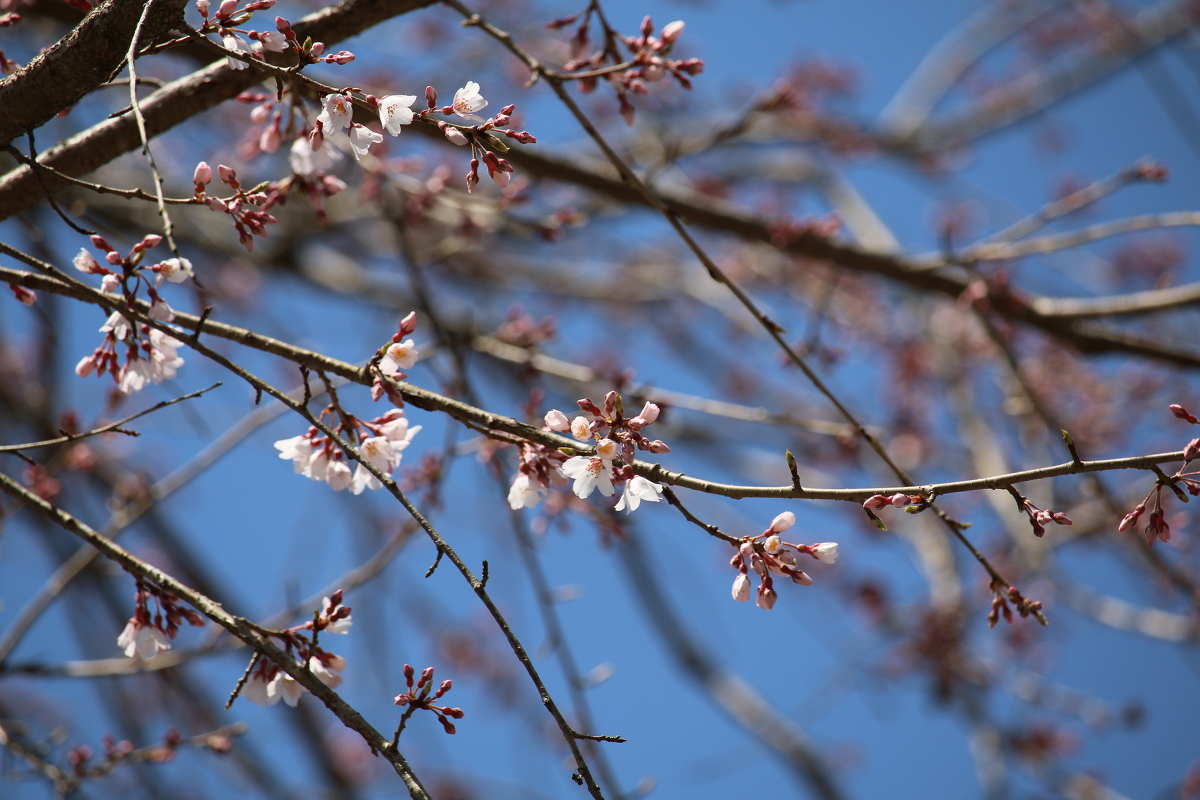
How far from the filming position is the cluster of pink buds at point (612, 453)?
1.45 meters

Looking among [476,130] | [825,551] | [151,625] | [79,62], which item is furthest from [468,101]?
[151,625]

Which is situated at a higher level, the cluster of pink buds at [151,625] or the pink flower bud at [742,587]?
the cluster of pink buds at [151,625]

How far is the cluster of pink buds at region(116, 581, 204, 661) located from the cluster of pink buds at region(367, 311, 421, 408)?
2.17 feet

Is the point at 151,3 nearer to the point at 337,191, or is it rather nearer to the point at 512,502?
the point at 337,191

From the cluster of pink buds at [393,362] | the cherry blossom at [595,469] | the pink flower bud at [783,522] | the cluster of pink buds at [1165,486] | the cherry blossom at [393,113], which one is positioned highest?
the cherry blossom at [393,113]

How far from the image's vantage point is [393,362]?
5.29 ft

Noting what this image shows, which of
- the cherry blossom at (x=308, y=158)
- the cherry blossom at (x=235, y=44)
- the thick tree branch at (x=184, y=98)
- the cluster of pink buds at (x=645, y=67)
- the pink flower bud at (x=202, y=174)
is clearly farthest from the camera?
the cluster of pink buds at (x=645, y=67)

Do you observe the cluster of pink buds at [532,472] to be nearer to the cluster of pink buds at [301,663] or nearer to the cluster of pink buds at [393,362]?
the cluster of pink buds at [393,362]

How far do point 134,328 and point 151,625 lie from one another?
63cm

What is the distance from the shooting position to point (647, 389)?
7.88 feet

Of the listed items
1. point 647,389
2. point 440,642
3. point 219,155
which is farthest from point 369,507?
point 647,389

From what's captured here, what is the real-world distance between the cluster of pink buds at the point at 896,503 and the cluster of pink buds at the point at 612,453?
0.37 metres

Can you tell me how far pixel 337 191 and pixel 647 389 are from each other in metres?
1.00

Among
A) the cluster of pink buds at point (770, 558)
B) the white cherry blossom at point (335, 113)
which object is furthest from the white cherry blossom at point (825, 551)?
the white cherry blossom at point (335, 113)
